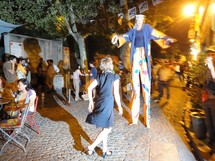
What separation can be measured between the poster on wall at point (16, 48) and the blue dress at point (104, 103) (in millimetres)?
8102

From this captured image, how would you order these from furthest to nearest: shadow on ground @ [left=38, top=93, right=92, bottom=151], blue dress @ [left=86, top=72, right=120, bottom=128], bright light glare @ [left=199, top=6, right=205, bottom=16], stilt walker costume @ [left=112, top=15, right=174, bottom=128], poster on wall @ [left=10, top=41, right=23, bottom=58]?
poster on wall @ [left=10, top=41, right=23, bottom=58] < bright light glare @ [left=199, top=6, right=205, bottom=16] < stilt walker costume @ [left=112, top=15, right=174, bottom=128] < shadow on ground @ [left=38, top=93, right=92, bottom=151] < blue dress @ [left=86, top=72, right=120, bottom=128]

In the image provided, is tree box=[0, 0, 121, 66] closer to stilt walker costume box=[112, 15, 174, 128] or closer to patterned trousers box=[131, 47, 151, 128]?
stilt walker costume box=[112, 15, 174, 128]

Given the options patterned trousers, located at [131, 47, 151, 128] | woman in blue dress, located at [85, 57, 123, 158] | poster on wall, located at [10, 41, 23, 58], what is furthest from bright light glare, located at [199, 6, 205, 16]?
poster on wall, located at [10, 41, 23, 58]

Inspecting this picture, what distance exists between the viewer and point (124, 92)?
39.0 ft

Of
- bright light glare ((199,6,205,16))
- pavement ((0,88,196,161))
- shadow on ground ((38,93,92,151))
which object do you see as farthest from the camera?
bright light glare ((199,6,205,16))

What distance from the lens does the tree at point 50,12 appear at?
13.6m

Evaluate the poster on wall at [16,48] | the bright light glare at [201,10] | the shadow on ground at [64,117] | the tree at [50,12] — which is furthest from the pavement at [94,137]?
the tree at [50,12]

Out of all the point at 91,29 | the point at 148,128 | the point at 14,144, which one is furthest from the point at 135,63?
the point at 91,29

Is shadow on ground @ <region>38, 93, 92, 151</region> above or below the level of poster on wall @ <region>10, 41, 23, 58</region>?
below

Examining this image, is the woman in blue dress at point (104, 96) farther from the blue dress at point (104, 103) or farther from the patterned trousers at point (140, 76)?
the patterned trousers at point (140, 76)

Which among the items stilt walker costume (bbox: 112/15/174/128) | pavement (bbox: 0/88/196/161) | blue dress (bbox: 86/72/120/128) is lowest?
Answer: pavement (bbox: 0/88/196/161)

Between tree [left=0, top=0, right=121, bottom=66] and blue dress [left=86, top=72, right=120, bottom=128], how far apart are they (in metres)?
9.75

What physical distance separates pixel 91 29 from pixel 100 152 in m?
→ 12.3

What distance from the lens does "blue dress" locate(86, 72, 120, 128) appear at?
15.5 feet
